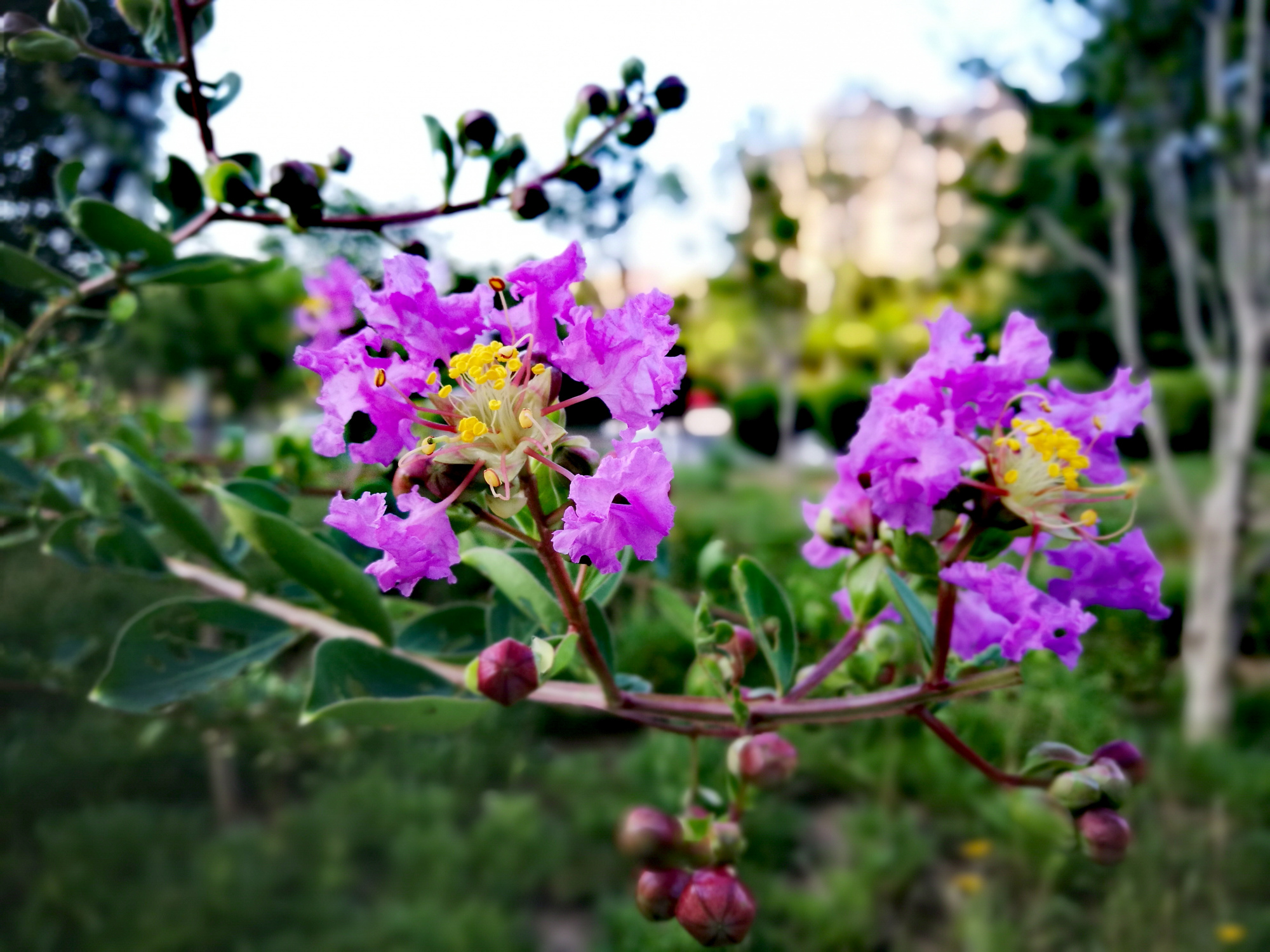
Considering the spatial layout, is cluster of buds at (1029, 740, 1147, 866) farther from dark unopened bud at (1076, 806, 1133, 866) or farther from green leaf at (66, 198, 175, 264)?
green leaf at (66, 198, 175, 264)

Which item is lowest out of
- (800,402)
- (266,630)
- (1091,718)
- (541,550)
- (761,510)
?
(800,402)

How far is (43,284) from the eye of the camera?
712 millimetres

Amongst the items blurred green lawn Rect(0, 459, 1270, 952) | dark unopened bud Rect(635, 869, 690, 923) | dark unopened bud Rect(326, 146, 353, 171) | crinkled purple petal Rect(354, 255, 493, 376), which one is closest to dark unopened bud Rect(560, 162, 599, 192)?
dark unopened bud Rect(326, 146, 353, 171)

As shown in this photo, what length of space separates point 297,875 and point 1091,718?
2.01 m

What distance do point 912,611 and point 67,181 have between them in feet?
2.26

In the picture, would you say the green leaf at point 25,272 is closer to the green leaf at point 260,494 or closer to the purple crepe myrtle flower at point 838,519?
the green leaf at point 260,494

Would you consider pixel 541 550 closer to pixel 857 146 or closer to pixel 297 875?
pixel 297 875

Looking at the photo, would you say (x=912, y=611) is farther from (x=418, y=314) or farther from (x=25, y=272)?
(x=25, y=272)

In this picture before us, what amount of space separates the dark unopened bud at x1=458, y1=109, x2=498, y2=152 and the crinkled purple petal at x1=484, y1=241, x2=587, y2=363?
23cm

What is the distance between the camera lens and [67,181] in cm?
67

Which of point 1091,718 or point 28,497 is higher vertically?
point 28,497

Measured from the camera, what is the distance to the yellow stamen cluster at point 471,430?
1.24 ft

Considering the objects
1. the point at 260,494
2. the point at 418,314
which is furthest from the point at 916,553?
the point at 260,494

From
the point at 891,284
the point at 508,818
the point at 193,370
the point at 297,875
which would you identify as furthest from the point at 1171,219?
the point at 891,284
